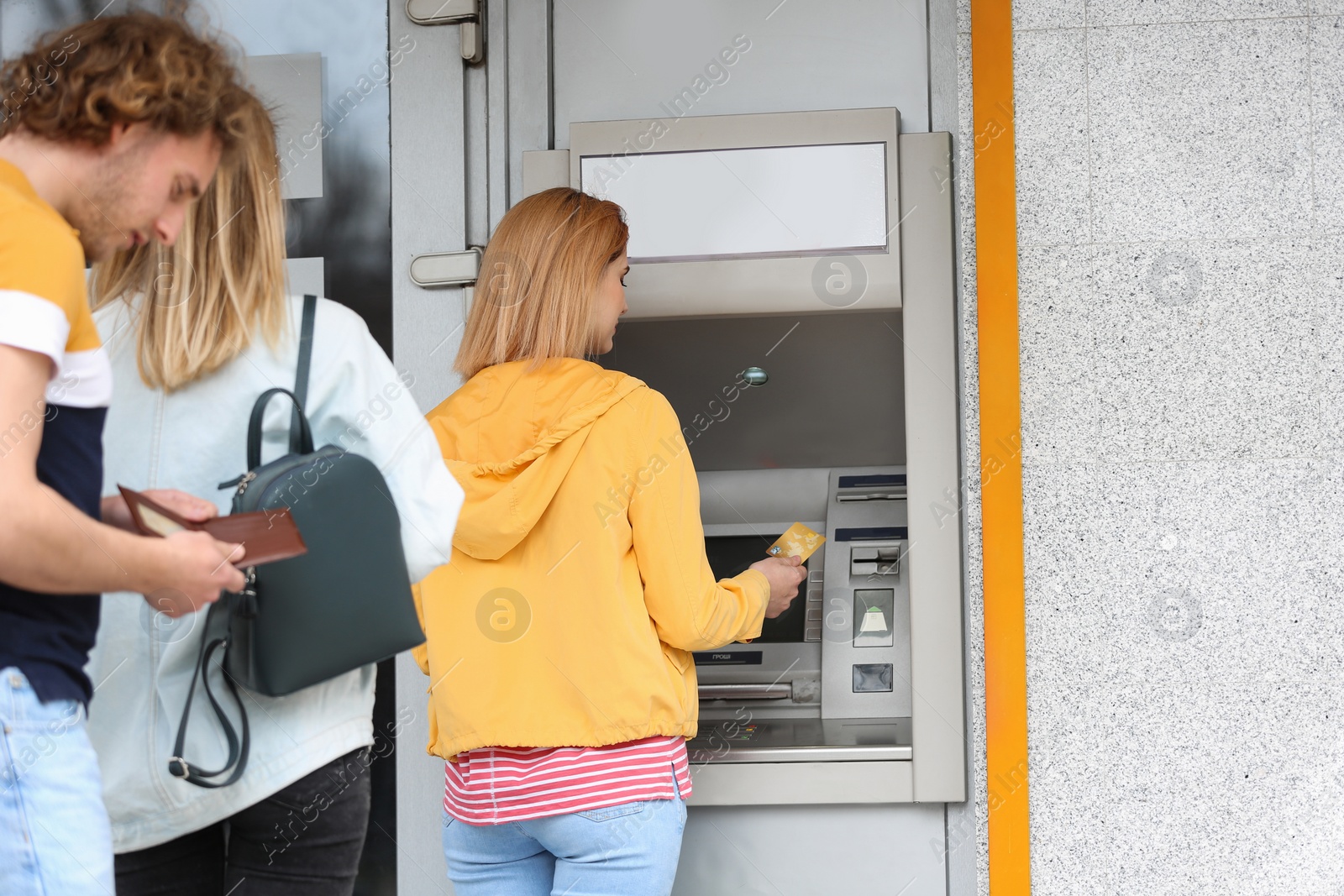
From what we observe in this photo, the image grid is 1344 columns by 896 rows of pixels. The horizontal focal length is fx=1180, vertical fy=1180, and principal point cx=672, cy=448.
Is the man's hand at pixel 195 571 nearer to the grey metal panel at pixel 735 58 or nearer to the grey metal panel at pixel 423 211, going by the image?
the grey metal panel at pixel 423 211

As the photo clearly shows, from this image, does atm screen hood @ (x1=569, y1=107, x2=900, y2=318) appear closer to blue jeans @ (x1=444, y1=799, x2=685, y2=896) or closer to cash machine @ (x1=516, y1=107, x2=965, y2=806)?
cash machine @ (x1=516, y1=107, x2=965, y2=806)

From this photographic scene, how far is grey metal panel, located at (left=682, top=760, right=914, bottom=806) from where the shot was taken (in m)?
2.27

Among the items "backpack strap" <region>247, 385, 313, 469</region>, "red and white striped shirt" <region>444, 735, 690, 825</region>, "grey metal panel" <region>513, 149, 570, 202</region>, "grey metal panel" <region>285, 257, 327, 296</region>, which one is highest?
"grey metal panel" <region>513, 149, 570, 202</region>

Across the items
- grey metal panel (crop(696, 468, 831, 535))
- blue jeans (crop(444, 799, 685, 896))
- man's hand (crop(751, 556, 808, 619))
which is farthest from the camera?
grey metal panel (crop(696, 468, 831, 535))

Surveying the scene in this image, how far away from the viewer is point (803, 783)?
89.7 inches

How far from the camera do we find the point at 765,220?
234 cm

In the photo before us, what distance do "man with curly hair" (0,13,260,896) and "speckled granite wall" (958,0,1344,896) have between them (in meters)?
1.60

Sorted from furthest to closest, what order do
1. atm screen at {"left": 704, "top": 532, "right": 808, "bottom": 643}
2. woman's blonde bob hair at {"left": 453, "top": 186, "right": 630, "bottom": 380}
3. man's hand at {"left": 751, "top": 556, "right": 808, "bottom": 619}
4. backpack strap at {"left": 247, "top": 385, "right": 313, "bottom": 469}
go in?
atm screen at {"left": 704, "top": 532, "right": 808, "bottom": 643}
man's hand at {"left": 751, "top": 556, "right": 808, "bottom": 619}
woman's blonde bob hair at {"left": 453, "top": 186, "right": 630, "bottom": 380}
backpack strap at {"left": 247, "top": 385, "right": 313, "bottom": 469}

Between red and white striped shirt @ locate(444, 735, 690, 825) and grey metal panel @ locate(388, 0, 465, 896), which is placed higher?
grey metal panel @ locate(388, 0, 465, 896)

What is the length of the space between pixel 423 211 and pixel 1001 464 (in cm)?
128


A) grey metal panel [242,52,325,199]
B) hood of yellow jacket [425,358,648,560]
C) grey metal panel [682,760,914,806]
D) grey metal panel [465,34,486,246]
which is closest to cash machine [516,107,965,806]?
grey metal panel [682,760,914,806]

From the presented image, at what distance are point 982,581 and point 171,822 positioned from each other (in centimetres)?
154

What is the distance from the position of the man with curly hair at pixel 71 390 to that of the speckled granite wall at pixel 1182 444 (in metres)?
1.60

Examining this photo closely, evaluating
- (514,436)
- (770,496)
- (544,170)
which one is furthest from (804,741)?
(544,170)
